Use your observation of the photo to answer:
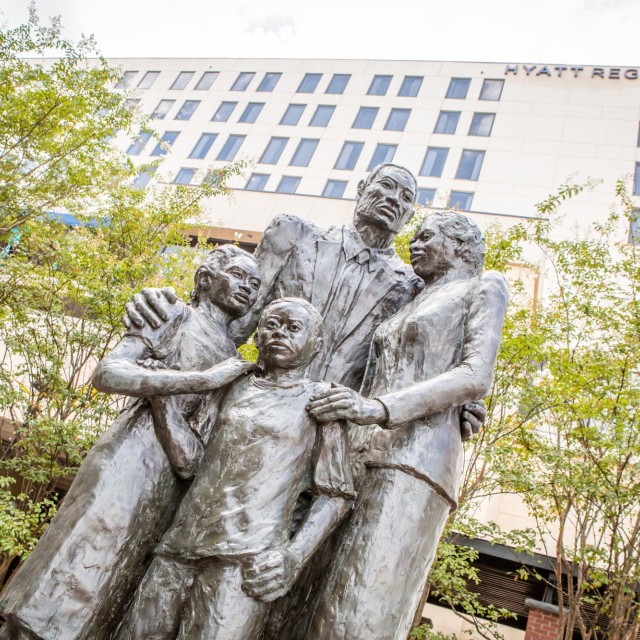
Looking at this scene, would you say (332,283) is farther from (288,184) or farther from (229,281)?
(288,184)

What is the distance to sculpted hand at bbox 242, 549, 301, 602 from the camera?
184 centimetres

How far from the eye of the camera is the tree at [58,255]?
8891 millimetres

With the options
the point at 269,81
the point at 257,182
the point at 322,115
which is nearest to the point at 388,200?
the point at 257,182

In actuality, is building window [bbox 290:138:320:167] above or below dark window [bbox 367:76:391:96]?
below

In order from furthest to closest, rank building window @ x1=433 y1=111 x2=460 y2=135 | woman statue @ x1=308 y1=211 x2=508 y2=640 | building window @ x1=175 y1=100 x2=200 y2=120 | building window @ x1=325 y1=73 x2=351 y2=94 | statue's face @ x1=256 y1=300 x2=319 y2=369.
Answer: building window @ x1=175 y1=100 x2=200 y2=120 < building window @ x1=325 y1=73 x2=351 y2=94 < building window @ x1=433 y1=111 x2=460 y2=135 < statue's face @ x1=256 y1=300 x2=319 y2=369 < woman statue @ x1=308 y1=211 x2=508 y2=640

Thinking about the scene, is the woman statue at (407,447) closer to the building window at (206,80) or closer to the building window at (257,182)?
the building window at (257,182)

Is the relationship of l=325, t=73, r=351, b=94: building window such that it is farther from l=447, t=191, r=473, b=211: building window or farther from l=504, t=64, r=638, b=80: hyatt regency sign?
l=447, t=191, r=473, b=211: building window

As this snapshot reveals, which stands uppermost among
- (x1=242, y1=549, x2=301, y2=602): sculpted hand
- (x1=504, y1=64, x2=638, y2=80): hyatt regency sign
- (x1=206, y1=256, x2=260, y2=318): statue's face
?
(x1=504, y1=64, x2=638, y2=80): hyatt regency sign

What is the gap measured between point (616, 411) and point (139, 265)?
23.7ft

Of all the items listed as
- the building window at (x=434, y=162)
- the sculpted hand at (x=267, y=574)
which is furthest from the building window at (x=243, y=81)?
the sculpted hand at (x=267, y=574)

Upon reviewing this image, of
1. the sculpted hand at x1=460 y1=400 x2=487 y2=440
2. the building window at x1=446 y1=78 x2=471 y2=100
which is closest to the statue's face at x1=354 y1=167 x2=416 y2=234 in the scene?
the sculpted hand at x1=460 y1=400 x2=487 y2=440

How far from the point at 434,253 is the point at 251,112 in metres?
30.3

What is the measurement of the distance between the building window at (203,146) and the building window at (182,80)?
15.3 feet

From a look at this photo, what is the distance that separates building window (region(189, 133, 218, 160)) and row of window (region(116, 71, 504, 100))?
11.5ft
